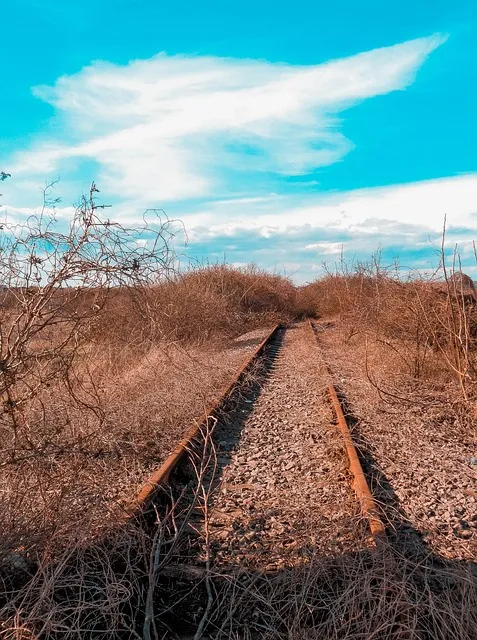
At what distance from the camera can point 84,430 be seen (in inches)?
264

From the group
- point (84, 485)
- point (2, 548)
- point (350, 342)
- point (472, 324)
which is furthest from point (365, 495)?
point (350, 342)

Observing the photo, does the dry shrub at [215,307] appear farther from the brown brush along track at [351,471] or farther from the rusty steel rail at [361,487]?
the rusty steel rail at [361,487]

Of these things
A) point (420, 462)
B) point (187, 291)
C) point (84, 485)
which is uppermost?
point (187, 291)

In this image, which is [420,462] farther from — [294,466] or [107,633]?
[107,633]

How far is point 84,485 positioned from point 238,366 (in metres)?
8.41

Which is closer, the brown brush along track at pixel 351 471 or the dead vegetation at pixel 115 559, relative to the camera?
the dead vegetation at pixel 115 559

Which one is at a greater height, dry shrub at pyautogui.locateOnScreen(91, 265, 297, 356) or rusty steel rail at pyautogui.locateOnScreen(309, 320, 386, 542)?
dry shrub at pyautogui.locateOnScreen(91, 265, 297, 356)

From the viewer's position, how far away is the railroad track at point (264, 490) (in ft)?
13.7

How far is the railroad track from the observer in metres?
4.18

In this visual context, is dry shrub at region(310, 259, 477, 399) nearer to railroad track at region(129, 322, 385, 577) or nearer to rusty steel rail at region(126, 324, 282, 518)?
railroad track at region(129, 322, 385, 577)

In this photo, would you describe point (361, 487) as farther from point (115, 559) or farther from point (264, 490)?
point (115, 559)

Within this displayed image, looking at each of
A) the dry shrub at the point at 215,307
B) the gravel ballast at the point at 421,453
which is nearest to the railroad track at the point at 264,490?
the gravel ballast at the point at 421,453

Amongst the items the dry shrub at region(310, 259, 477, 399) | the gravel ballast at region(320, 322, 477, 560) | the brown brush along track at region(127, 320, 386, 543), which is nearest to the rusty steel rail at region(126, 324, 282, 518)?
the brown brush along track at region(127, 320, 386, 543)

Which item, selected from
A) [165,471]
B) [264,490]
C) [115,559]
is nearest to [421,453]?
[264,490]
